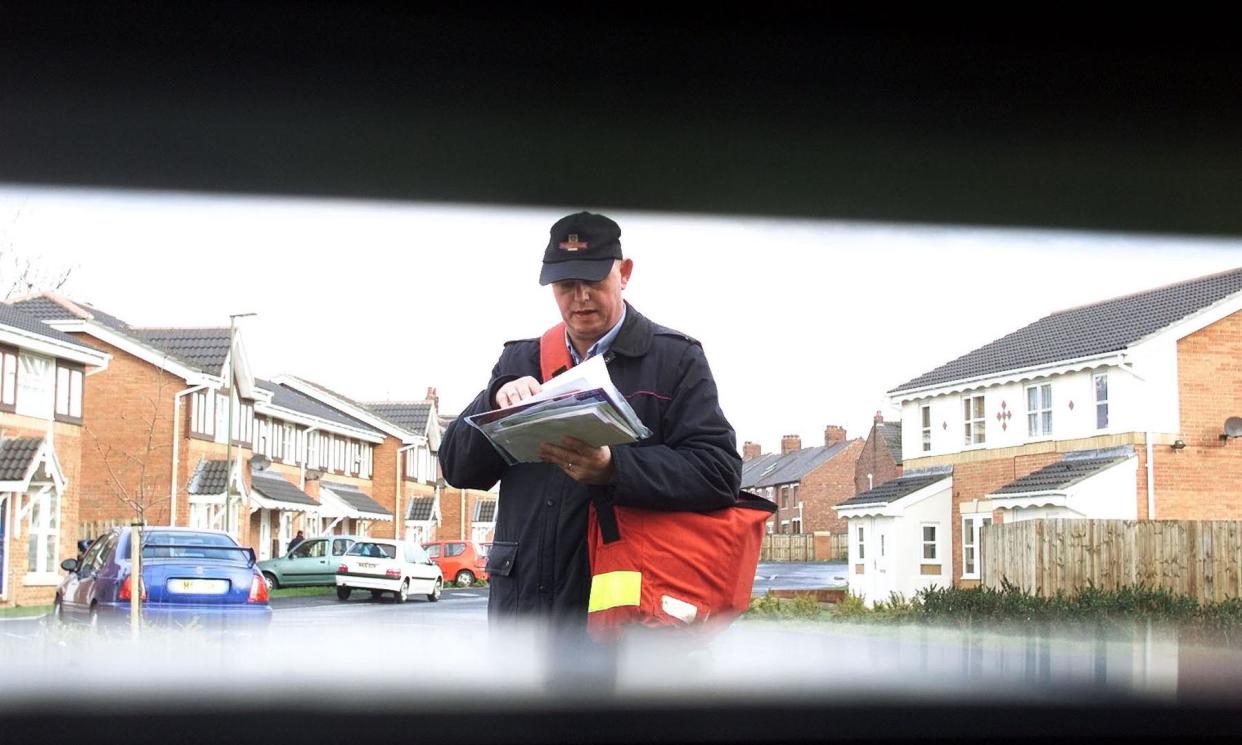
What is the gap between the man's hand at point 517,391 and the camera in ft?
6.88

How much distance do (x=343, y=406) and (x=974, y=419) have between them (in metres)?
3.01

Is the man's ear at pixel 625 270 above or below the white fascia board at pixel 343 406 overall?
above

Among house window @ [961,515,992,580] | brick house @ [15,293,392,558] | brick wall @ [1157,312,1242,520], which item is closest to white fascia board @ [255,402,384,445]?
brick house @ [15,293,392,558]

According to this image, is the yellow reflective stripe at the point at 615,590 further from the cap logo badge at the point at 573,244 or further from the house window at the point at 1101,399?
the house window at the point at 1101,399

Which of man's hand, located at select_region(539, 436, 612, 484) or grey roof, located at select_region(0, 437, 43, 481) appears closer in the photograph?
man's hand, located at select_region(539, 436, 612, 484)

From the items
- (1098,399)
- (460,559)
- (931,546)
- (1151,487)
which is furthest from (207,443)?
(1098,399)

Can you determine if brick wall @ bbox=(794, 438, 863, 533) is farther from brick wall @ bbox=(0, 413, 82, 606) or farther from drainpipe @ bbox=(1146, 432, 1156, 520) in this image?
brick wall @ bbox=(0, 413, 82, 606)

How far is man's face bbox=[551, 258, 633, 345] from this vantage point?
225 centimetres

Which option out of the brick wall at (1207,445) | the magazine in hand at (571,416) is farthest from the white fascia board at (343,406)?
the brick wall at (1207,445)

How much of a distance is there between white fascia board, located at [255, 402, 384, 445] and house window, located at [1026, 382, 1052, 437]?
3380mm

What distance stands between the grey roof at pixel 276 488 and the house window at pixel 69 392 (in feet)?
1.76

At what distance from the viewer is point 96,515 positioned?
373cm

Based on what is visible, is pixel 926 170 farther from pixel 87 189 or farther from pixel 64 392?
pixel 64 392

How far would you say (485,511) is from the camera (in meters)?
2.54
